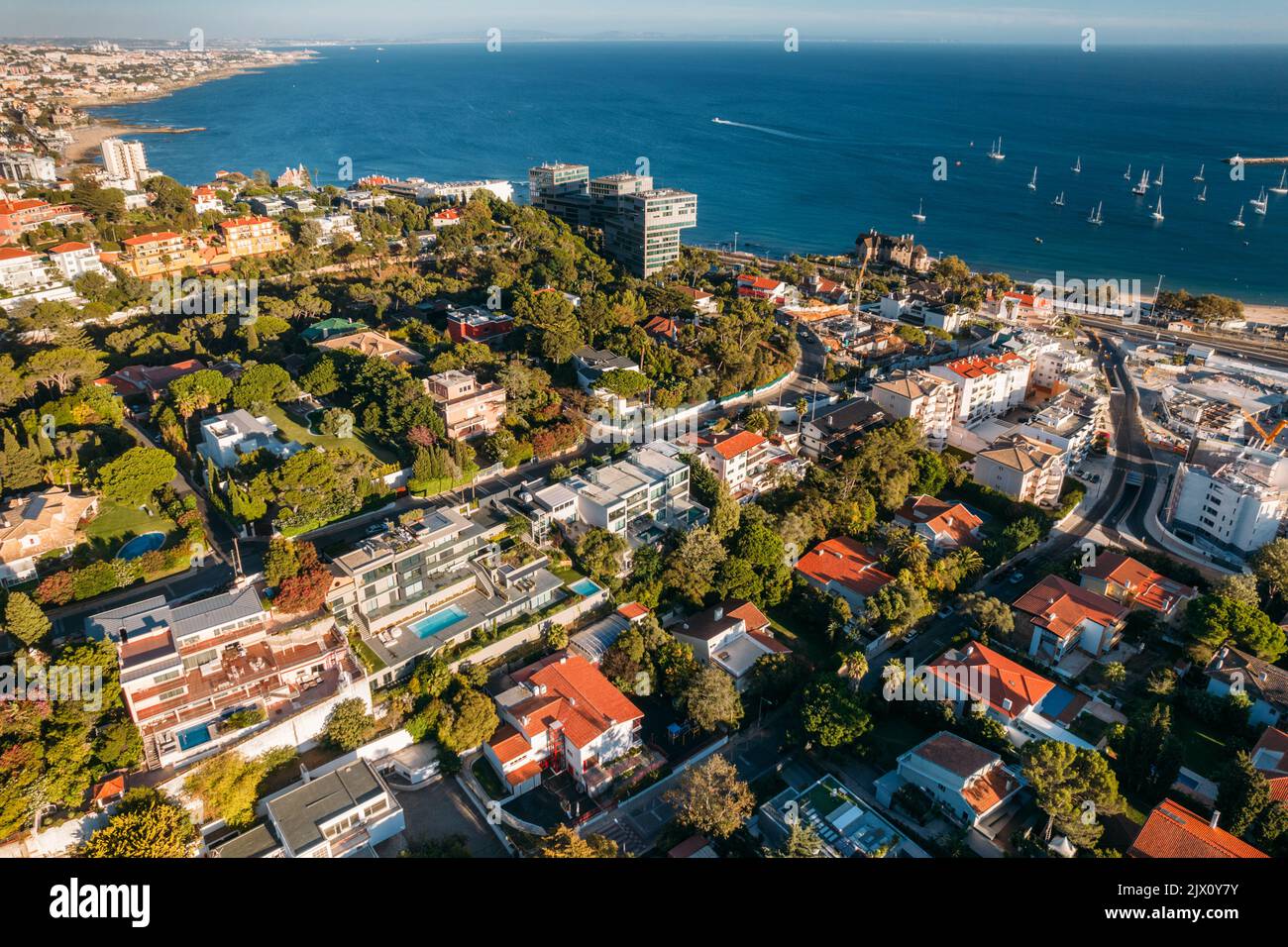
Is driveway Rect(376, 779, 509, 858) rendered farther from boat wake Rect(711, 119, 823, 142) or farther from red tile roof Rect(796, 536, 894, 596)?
boat wake Rect(711, 119, 823, 142)

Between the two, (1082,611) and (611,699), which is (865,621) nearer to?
(1082,611)

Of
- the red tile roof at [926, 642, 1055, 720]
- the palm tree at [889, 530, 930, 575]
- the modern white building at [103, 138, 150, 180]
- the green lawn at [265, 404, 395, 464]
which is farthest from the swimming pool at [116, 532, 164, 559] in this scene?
the modern white building at [103, 138, 150, 180]

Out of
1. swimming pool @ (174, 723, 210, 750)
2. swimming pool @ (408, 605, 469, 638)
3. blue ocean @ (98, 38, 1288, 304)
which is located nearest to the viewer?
swimming pool @ (174, 723, 210, 750)

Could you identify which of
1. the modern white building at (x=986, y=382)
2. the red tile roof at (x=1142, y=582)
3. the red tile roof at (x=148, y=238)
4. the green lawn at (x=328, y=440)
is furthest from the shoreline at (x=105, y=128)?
the red tile roof at (x=1142, y=582)

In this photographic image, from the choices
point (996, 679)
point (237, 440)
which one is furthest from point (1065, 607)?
point (237, 440)

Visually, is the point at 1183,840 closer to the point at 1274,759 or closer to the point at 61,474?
the point at 1274,759

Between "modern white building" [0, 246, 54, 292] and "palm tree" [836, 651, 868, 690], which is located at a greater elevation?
"modern white building" [0, 246, 54, 292]

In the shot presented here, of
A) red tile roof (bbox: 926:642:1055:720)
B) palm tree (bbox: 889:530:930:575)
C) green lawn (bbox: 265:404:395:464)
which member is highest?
green lawn (bbox: 265:404:395:464)
